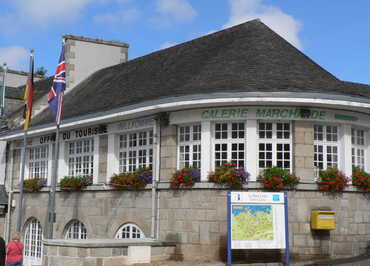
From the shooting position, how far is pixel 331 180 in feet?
54.1

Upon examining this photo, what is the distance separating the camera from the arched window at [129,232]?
18.5 meters

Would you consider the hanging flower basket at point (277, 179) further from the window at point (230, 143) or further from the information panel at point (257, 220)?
the information panel at point (257, 220)

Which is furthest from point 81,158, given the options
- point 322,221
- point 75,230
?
point 322,221

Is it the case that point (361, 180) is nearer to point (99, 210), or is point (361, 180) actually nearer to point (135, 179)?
point (135, 179)

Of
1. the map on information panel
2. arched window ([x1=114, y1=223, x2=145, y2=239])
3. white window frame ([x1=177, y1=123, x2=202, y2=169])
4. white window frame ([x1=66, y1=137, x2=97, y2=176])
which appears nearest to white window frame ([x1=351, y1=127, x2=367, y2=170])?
the map on information panel

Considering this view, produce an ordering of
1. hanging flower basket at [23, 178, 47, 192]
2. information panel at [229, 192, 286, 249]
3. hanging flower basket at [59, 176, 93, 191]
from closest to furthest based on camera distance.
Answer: information panel at [229, 192, 286, 249], hanging flower basket at [59, 176, 93, 191], hanging flower basket at [23, 178, 47, 192]

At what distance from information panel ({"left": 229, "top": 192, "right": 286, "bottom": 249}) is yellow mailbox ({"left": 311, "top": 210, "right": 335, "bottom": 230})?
5.78 feet

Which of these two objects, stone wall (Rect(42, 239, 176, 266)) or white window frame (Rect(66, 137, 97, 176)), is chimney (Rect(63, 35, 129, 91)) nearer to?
white window frame (Rect(66, 137, 97, 176))

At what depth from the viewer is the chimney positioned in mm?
27141

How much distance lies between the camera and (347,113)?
17250mm

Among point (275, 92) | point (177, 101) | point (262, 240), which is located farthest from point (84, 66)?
point (262, 240)

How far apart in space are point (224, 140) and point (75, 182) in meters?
6.79

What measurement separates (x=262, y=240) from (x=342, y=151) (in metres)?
4.40

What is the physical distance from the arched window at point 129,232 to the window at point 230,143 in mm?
3570
